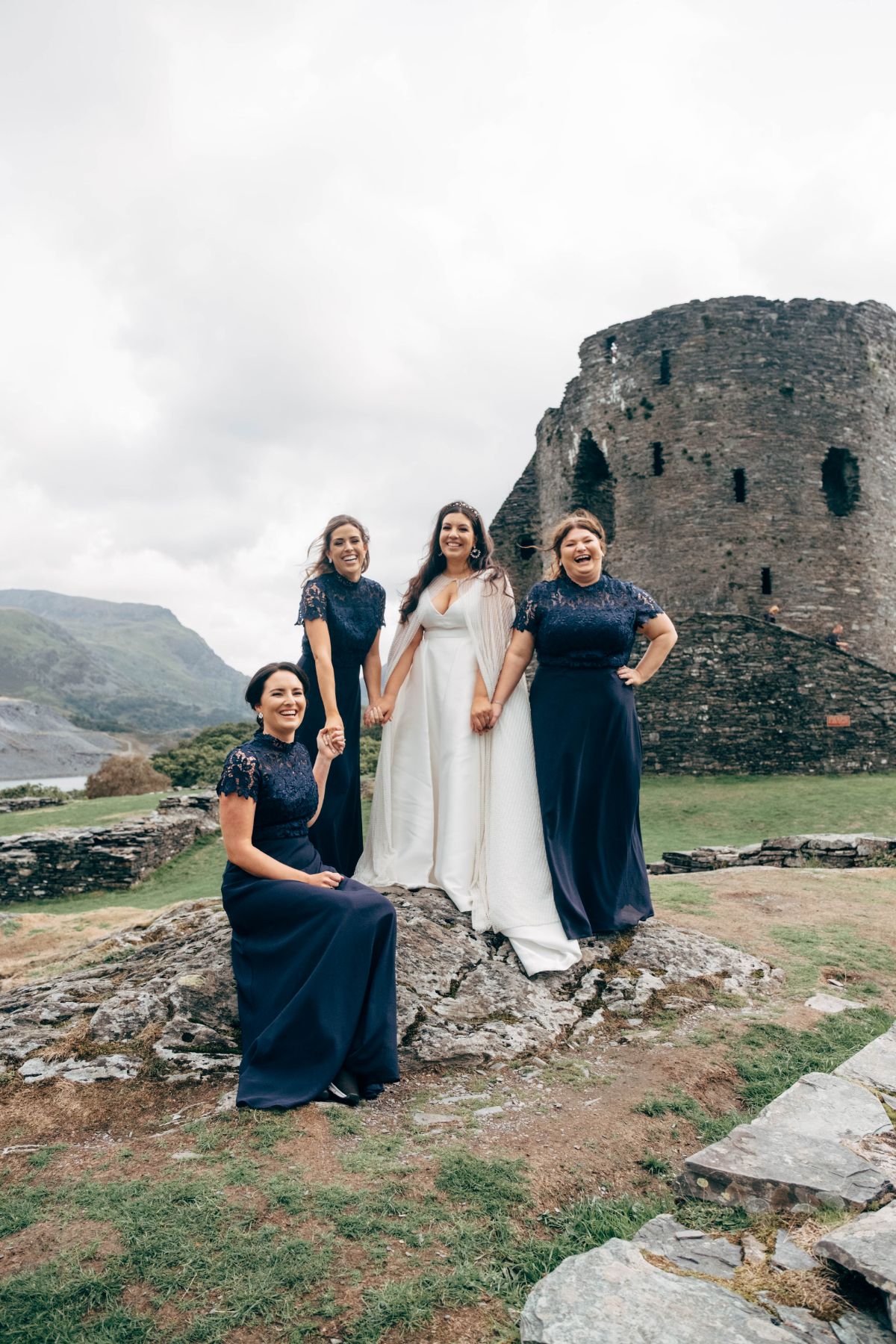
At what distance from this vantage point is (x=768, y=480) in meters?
22.7

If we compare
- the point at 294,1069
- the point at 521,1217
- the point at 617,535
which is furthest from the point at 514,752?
the point at 617,535

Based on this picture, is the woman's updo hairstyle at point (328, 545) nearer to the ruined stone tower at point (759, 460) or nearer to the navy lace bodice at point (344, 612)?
the navy lace bodice at point (344, 612)

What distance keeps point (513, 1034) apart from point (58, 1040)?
7.04 ft

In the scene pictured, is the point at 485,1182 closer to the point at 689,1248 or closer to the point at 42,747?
the point at 689,1248

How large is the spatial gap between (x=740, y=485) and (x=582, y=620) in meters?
19.9

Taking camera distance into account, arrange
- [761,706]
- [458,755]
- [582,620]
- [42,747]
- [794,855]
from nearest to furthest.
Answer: [582,620]
[458,755]
[794,855]
[761,706]
[42,747]

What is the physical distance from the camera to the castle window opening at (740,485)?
2283 cm

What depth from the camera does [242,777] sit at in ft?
12.6

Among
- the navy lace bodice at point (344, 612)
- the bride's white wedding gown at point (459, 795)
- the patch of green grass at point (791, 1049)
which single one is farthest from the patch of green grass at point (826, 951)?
the navy lace bodice at point (344, 612)

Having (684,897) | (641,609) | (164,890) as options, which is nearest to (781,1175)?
(641,609)

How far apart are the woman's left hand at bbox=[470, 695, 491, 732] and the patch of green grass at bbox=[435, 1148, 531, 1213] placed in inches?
96.9

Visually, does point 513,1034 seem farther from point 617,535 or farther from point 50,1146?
point 617,535

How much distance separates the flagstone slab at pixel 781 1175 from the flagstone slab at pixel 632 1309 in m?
0.50

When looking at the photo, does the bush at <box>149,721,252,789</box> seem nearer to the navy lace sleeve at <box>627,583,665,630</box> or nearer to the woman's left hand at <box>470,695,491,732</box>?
the woman's left hand at <box>470,695,491,732</box>
